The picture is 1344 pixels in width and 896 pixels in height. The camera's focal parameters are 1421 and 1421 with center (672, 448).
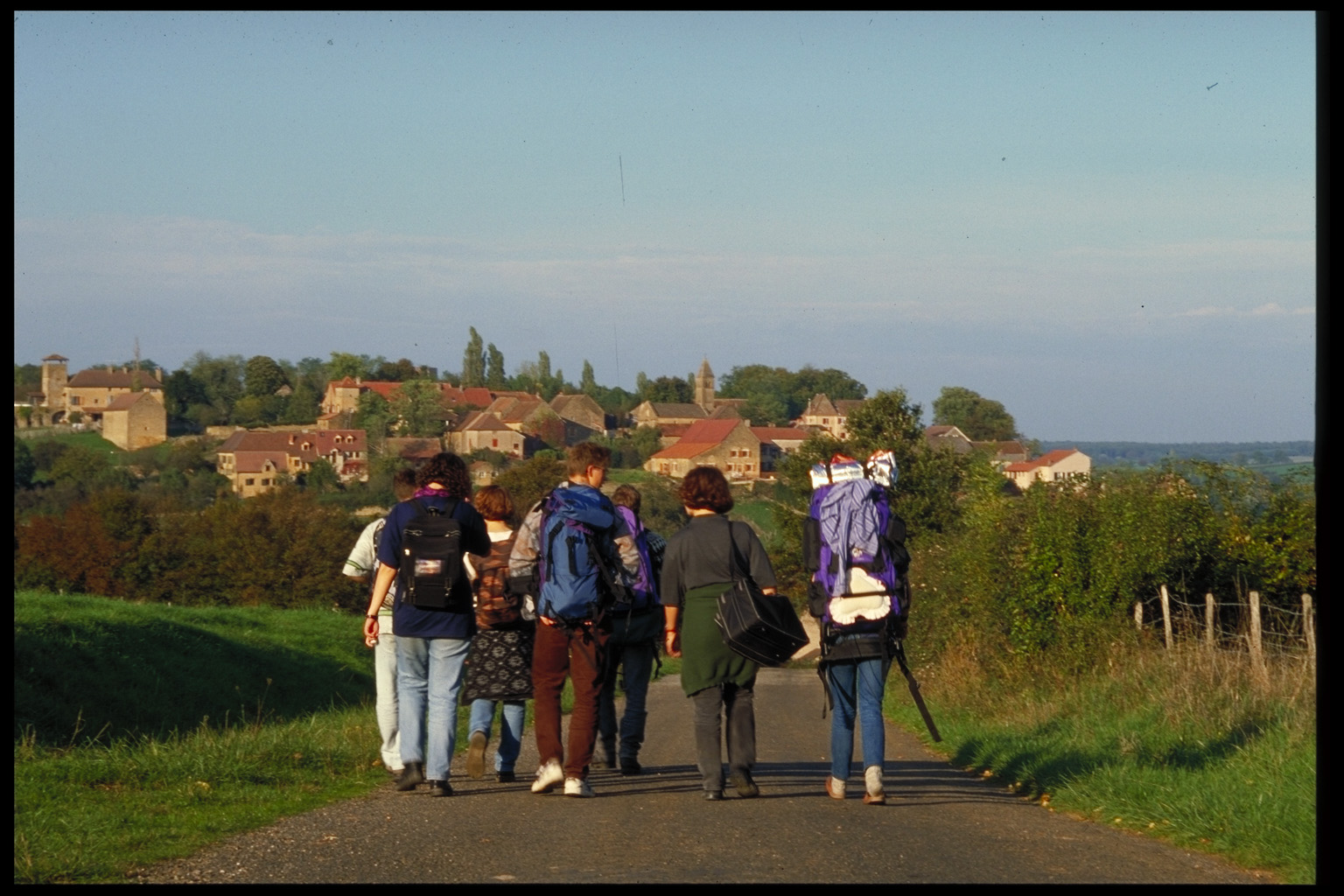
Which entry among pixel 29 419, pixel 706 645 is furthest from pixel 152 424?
A: pixel 706 645

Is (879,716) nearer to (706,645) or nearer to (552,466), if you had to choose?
(706,645)

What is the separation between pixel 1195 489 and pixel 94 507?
66936 millimetres

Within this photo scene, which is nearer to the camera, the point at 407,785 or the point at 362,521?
the point at 407,785

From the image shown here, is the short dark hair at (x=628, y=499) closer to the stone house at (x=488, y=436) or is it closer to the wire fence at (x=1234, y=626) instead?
the wire fence at (x=1234, y=626)

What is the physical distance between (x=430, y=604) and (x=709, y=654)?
1719mm

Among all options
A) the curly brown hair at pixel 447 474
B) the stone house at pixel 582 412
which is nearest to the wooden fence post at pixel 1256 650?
the curly brown hair at pixel 447 474

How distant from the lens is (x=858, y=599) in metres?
8.48

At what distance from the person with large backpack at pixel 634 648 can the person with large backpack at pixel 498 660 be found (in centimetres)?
59

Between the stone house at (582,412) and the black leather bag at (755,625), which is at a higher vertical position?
the stone house at (582,412)

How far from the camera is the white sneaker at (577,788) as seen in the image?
8.48 meters

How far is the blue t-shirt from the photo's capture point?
8.75 m

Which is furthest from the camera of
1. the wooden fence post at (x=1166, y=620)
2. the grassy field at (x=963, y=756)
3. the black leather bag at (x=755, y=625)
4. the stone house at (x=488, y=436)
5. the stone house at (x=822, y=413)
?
the stone house at (x=822, y=413)

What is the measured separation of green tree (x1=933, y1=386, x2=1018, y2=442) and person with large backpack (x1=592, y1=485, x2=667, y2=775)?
116m
